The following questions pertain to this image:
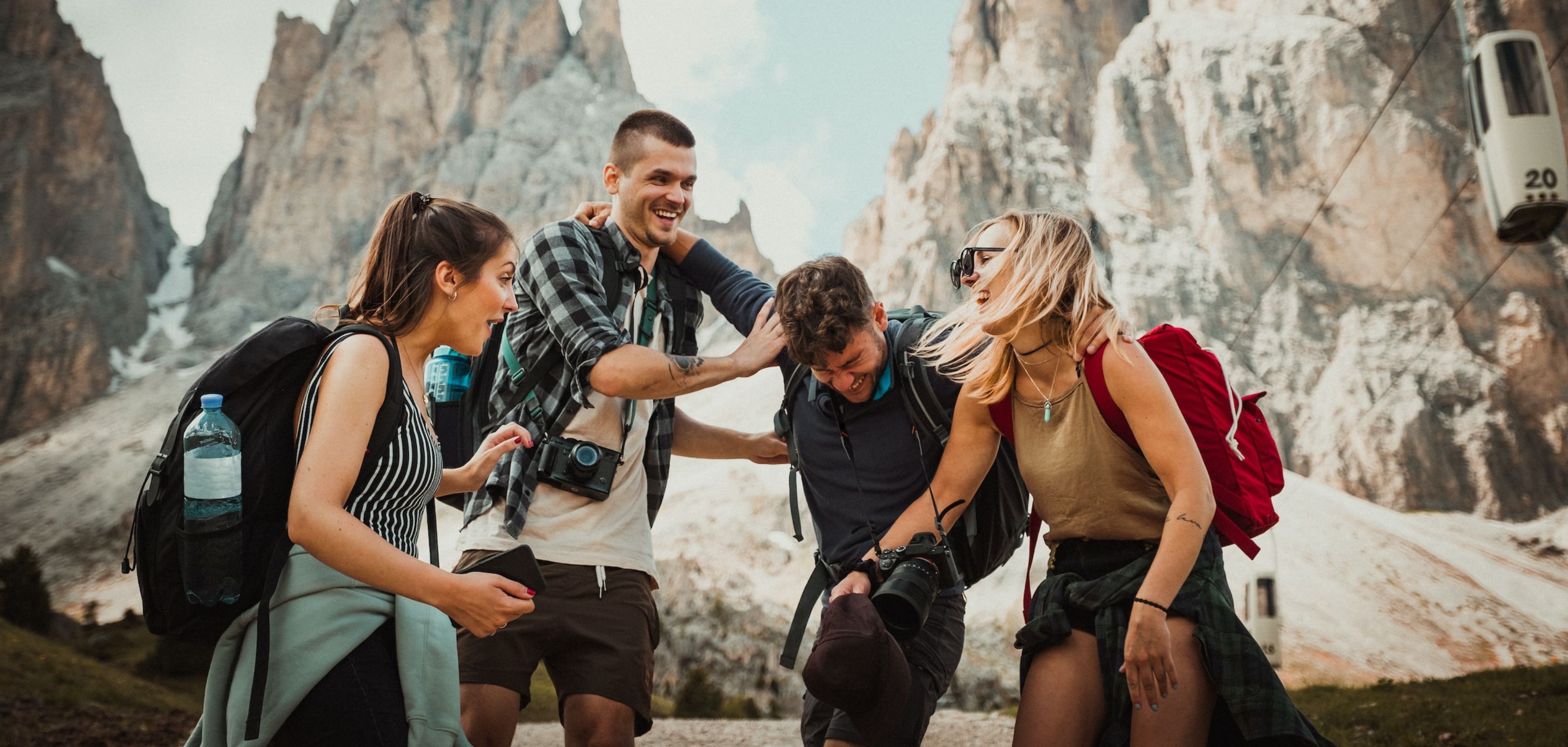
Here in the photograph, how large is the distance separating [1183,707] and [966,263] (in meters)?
1.49

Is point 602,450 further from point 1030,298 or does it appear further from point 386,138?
point 386,138

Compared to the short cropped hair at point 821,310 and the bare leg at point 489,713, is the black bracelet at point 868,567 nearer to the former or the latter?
the short cropped hair at point 821,310

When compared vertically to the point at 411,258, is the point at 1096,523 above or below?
below

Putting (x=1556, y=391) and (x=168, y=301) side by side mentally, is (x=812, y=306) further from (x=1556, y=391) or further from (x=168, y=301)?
(x=168, y=301)

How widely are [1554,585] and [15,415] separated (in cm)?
7073

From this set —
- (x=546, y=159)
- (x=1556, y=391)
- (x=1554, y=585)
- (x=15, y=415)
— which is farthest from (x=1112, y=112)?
(x=15, y=415)

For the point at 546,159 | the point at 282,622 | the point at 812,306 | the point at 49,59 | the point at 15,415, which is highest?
the point at 49,59

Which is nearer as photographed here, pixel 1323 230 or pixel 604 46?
pixel 1323 230

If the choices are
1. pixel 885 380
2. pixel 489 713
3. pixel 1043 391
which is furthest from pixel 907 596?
pixel 489 713

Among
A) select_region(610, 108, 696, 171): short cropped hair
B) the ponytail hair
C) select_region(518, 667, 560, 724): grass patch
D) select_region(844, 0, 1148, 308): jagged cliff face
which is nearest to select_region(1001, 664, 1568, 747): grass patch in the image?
select_region(610, 108, 696, 171): short cropped hair

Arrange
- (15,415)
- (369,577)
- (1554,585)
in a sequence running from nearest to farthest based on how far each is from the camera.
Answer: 1. (369,577)
2. (1554,585)
3. (15,415)

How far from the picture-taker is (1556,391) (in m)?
33.6

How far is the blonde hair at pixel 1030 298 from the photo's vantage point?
303 centimetres

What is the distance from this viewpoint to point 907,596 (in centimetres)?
306
